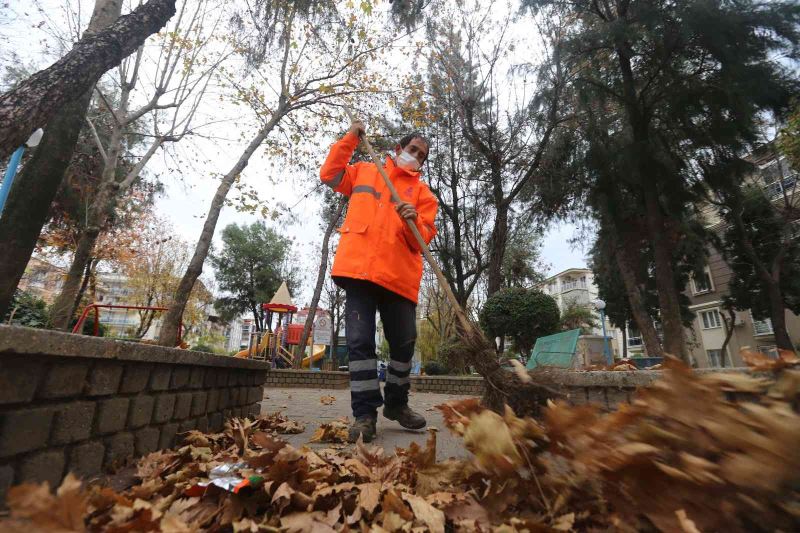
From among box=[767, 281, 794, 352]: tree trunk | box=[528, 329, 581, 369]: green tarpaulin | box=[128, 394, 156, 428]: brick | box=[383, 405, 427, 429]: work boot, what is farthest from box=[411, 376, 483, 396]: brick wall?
box=[767, 281, 794, 352]: tree trunk

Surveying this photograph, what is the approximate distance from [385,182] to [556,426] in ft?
7.14

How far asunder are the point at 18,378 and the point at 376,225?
6.41ft

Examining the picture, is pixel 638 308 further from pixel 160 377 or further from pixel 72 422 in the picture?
pixel 72 422

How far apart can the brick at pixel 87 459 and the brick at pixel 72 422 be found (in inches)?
1.5

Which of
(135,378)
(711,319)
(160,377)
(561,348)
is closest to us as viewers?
(135,378)

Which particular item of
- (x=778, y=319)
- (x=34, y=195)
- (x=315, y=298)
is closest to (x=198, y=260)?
(x=34, y=195)

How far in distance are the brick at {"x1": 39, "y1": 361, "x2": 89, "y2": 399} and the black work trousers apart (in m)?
1.47

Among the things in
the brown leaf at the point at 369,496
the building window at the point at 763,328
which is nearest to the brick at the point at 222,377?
the brown leaf at the point at 369,496

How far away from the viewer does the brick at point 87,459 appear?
1.37 meters

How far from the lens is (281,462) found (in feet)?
4.60

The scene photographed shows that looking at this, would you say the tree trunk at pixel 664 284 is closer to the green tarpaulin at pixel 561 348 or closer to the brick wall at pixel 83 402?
the green tarpaulin at pixel 561 348

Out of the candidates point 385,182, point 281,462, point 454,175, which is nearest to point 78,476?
point 281,462

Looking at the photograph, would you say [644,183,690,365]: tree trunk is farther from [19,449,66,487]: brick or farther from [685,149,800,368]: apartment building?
[685,149,800,368]: apartment building

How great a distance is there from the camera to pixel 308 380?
10.0 m
